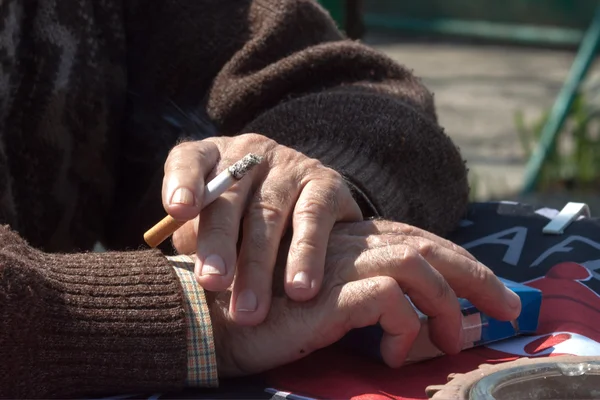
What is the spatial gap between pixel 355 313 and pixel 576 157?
9.90 feet

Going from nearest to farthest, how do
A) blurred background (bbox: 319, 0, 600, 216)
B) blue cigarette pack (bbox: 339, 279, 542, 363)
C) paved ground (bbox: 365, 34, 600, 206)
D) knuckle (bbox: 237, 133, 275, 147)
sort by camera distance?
blue cigarette pack (bbox: 339, 279, 542, 363) → knuckle (bbox: 237, 133, 275, 147) → blurred background (bbox: 319, 0, 600, 216) → paved ground (bbox: 365, 34, 600, 206)

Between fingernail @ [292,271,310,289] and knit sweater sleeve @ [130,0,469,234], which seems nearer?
fingernail @ [292,271,310,289]

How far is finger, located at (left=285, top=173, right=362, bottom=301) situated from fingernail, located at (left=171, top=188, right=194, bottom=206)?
0.11 metres

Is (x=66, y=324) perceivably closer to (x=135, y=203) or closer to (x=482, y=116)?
(x=135, y=203)

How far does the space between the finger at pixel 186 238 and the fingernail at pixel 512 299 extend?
0.34 metres

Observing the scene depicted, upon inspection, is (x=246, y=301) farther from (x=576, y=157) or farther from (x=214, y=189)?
(x=576, y=157)

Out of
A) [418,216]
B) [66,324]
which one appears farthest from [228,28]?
[66,324]

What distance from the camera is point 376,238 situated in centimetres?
102

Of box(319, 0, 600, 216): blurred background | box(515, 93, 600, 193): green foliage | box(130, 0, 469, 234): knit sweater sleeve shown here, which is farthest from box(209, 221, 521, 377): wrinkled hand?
box(515, 93, 600, 193): green foliage

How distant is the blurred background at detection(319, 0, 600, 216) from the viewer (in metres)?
3.65

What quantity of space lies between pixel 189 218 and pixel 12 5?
542 mm

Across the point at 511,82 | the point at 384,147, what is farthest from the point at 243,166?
the point at 511,82

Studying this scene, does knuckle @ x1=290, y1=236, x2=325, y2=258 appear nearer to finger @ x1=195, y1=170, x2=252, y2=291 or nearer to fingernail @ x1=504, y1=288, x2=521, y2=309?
finger @ x1=195, y1=170, x2=252, y2=291

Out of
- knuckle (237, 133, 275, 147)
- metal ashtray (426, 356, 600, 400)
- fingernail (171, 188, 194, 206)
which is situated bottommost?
metal ashtray (426, 356, 600, 400)
